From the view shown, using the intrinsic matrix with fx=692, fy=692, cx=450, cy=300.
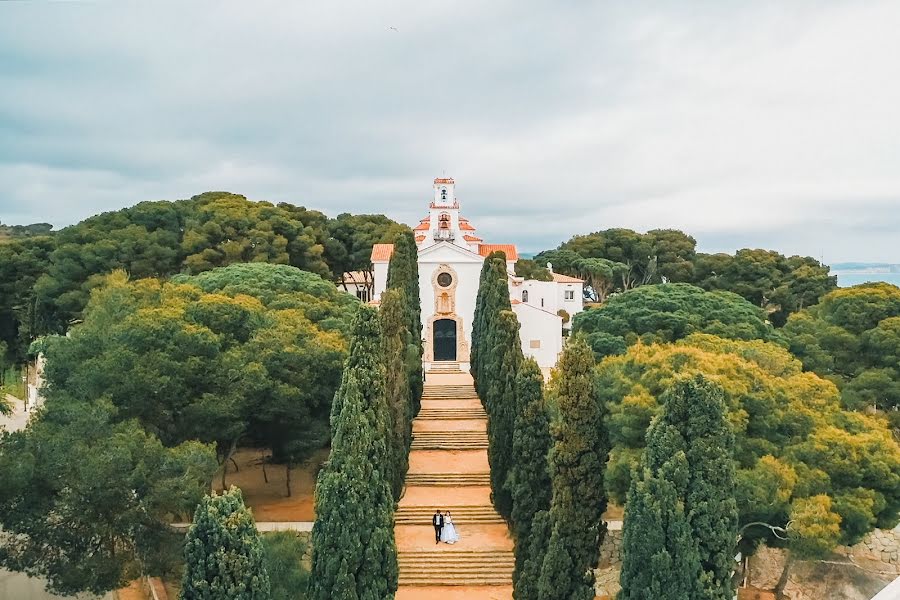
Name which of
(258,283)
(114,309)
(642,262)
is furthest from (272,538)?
(642,262)

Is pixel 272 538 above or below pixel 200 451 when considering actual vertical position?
below

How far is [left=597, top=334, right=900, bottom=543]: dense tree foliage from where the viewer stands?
13.9 meters

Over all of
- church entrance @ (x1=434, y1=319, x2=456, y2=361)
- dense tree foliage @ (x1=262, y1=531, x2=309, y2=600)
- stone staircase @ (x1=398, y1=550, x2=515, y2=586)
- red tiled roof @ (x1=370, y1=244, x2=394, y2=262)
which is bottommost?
stone staircase @ (x1=398, y1=550, x2=515, y2=586)

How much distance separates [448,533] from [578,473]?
220 inches

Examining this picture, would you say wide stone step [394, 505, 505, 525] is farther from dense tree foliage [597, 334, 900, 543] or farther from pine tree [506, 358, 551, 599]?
dense tree foliage [597, 334, 900, 543]

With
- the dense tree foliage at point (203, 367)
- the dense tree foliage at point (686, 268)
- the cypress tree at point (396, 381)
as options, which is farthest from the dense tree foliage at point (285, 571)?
the dense tree foliage at point (686, 268)

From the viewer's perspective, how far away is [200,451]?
43.3ft

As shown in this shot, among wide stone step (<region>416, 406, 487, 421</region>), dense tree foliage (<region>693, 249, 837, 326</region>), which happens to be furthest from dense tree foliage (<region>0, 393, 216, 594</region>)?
dense tree foliage (<region>693, 249, 837, 326</region>)

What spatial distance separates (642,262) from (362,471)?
164ft

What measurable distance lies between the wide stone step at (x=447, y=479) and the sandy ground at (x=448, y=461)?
30cm

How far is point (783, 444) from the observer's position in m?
15.1

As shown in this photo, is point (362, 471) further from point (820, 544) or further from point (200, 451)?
point (820, 544)

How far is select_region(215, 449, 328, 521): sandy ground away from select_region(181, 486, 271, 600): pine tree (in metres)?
9.01

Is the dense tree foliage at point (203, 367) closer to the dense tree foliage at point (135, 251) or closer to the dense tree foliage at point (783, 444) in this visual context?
the dense tree foliage at point (783, 444)
